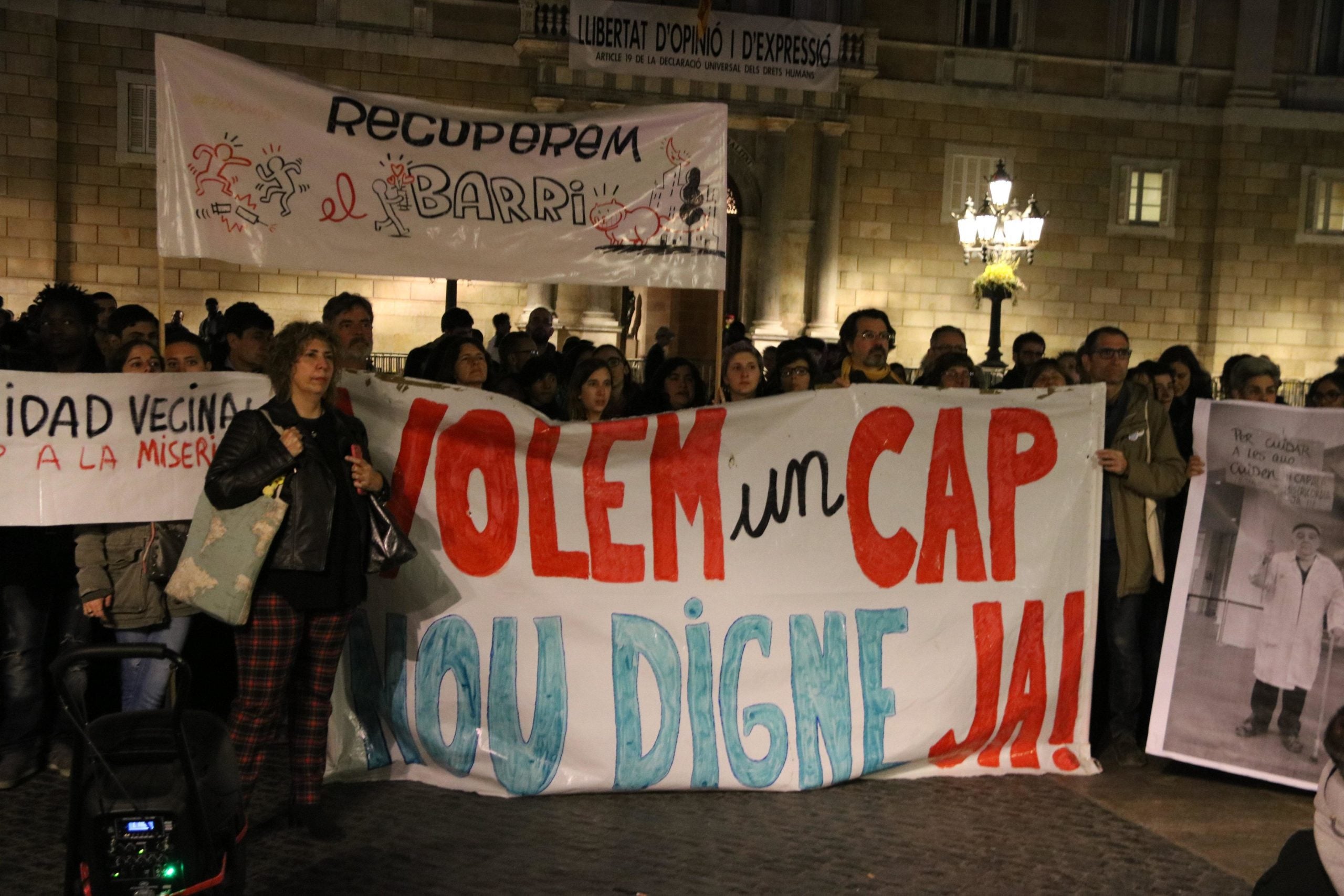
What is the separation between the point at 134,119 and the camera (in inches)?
749

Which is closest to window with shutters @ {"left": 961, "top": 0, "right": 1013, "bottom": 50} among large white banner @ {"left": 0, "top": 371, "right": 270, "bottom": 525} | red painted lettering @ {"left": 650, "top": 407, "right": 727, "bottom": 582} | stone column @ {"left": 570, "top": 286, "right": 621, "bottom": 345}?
stone column @ {"left": 570, "top": 286, "right": 621, "bottom": 345}

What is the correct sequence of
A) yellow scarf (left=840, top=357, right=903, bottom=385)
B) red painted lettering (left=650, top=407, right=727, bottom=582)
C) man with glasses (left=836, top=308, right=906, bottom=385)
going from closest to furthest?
red painted lettering (left=650, top=407, right=727, bottom=582) → man with glasses (left=836, top=308, right=906, bottom=385) → yellow scarf (left=840, top=357, right=903, bottom=385)

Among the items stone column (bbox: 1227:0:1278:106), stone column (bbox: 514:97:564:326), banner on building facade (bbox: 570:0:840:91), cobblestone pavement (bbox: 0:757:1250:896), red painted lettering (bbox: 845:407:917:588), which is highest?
stone column (bbox: 1227:0:1278:106)

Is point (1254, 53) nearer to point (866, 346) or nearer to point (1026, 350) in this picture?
point (1026, 350)

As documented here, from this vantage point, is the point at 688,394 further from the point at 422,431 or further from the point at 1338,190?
the point at 1338,190

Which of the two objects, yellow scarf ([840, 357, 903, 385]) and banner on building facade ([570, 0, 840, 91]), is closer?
yellow scarf ([840, 357, 903, 385])

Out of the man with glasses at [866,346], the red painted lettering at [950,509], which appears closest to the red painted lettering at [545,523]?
the red painted lettering at [950,509]

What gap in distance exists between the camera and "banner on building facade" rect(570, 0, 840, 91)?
63.5 ft

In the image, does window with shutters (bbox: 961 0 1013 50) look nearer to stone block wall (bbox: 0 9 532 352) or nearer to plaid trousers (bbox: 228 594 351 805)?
stone block wall (bbox: 0 9 532 352)

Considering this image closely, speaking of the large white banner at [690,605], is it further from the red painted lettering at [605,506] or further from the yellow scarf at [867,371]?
the yellow scarf at [867,371]

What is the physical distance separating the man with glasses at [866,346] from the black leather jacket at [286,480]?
8.97 feet

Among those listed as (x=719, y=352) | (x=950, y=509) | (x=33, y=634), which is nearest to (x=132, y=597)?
(x=33, y=634)

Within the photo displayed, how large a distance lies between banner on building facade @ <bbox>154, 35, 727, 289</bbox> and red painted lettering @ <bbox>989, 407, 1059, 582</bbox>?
146 centimetres

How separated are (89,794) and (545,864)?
1.79 m
